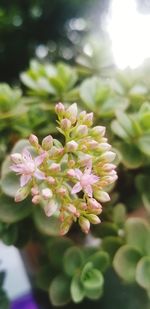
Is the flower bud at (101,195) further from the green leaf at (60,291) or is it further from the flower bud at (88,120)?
the green leaf at (60,291)

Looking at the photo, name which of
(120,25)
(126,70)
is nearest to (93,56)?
(126,70)

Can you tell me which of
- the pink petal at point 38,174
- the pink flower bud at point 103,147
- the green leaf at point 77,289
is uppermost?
the pink flower bud at point 103,147

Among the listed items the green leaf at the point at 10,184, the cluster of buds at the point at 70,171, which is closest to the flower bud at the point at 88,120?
the cluster of buds at the point at 70,171

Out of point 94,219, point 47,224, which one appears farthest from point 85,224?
point 47,224

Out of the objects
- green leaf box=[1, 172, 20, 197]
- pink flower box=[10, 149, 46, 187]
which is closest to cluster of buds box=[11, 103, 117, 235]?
pink flower box=[10, 149, 46, 187]

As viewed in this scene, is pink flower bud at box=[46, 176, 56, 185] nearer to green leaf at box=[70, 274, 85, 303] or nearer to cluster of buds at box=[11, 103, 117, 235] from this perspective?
cluster of buds at box=[11, 103, 117, 235]

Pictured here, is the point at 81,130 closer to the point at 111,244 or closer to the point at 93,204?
the point at 93,204

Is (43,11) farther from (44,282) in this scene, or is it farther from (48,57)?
(44,282)
